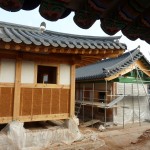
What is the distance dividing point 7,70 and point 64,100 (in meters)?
2.20

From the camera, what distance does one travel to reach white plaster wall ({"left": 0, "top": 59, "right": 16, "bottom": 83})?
6.61 m

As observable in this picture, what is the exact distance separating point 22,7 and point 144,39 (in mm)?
1570

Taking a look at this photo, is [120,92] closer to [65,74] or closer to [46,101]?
[65,74]

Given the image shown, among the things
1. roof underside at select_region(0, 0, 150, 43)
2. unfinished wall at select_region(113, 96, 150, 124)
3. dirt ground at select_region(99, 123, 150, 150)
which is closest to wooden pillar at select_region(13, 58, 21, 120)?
dirt ground at select_region(99, 123, 150, 150)

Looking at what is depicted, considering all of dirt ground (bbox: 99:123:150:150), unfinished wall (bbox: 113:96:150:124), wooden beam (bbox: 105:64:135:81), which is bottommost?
dirt ground (bbox: 99:123:150:150)

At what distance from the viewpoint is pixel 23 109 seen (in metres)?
6.84

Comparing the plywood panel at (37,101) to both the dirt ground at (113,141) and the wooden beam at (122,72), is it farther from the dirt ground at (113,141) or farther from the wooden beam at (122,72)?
the wooden beam at (122,72)

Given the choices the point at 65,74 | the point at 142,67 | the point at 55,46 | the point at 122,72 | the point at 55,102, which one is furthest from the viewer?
the point at 142,67

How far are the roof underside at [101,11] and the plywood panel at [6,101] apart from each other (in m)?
4.87

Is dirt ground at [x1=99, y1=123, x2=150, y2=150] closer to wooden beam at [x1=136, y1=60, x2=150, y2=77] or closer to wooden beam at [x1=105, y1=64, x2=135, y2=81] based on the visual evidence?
wooden beam at [x1=105, y1=64, x2=135, y2=81]

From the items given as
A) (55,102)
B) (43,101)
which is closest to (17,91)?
(43,101)

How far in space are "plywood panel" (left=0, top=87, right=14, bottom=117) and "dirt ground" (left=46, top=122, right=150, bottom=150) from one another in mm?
1797

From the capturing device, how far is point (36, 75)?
718cm

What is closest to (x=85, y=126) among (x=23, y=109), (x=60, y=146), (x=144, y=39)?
(x=60, y=146)
